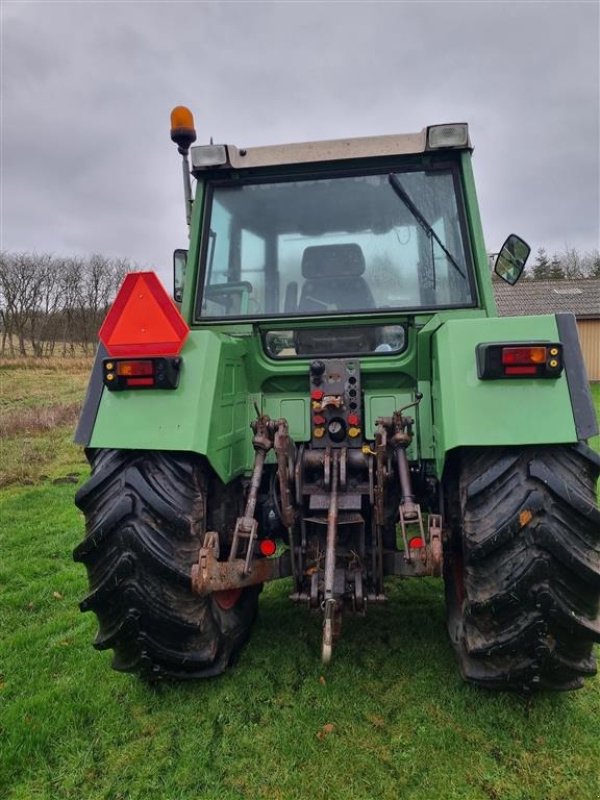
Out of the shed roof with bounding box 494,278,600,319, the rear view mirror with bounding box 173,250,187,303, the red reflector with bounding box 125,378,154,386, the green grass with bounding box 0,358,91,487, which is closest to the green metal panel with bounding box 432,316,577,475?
the red reflector with bounding box 125,378,154,386

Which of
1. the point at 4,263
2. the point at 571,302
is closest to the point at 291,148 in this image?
the point at 571,302

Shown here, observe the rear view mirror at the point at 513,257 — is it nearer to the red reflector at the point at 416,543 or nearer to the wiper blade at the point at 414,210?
the wiper blade at the point at 414,210

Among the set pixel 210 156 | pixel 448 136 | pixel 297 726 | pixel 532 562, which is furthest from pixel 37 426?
pixel 532 562

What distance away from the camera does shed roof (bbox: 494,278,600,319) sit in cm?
2102

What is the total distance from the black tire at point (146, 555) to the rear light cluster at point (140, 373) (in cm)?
28

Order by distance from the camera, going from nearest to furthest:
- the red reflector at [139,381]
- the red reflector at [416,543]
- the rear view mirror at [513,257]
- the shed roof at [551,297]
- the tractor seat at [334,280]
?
the red reflector at [416,543], the red reflector at [139,381], the tractor seat at [334,280], the rear view mirror at [513,257], the shed roof at [551,297]

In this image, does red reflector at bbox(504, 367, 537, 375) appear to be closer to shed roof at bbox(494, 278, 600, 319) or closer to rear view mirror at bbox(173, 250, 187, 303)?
rear view mirror at bbox(173, 250, 187, 303)

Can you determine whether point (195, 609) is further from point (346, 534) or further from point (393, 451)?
point (393, 451)

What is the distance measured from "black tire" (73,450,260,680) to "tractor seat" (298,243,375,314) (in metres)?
1.06

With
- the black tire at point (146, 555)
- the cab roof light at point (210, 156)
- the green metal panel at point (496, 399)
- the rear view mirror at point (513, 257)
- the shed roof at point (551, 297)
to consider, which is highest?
the shed roof at point (551, 297)

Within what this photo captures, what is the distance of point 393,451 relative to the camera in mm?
2504

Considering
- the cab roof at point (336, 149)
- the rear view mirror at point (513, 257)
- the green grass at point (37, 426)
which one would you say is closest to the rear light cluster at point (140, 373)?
the cab roof at point (336, 149)

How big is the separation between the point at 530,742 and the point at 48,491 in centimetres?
600

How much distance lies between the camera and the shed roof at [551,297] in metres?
21.0
